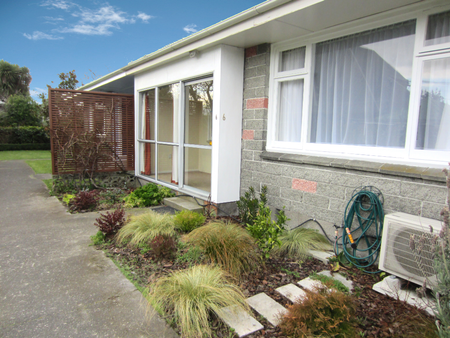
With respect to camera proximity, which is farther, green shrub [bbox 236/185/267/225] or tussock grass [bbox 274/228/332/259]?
green shrub [bbox 236/185/267/225]

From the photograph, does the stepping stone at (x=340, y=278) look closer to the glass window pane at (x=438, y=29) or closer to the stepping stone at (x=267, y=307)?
the stepping stone at (x=267, y=307)

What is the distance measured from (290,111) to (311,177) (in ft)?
3.56

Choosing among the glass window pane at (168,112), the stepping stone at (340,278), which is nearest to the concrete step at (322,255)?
the stepping stone at (340,278)

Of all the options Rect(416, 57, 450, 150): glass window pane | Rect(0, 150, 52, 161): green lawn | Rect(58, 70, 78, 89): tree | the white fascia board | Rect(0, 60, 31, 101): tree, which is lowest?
Rect(0, 150, 52, 161): green lawn

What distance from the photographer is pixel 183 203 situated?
17.3 ft

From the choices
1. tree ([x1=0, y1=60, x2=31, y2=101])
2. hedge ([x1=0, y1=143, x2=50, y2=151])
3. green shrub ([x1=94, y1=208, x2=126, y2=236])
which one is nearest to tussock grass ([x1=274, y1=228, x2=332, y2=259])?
green shrub ([x1=94, y1=208, x2=126, y2=236])

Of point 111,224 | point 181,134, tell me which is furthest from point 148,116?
point 111,224

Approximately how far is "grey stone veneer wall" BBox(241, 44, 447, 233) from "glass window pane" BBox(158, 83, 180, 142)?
1709 millimetres

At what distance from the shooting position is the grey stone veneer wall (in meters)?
2.84

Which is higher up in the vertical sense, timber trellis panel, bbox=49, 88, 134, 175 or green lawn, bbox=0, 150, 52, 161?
timber trellis panel, bbox=49, 88, 134, 175

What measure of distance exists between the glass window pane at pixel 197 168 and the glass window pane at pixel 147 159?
149 cm

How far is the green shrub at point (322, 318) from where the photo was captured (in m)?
1.86

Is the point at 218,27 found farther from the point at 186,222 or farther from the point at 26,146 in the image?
the point at 26,146

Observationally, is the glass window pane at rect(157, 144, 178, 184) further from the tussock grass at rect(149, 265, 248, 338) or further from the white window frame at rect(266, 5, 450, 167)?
the tussock grass at rect(149, 265, 248, 338)
